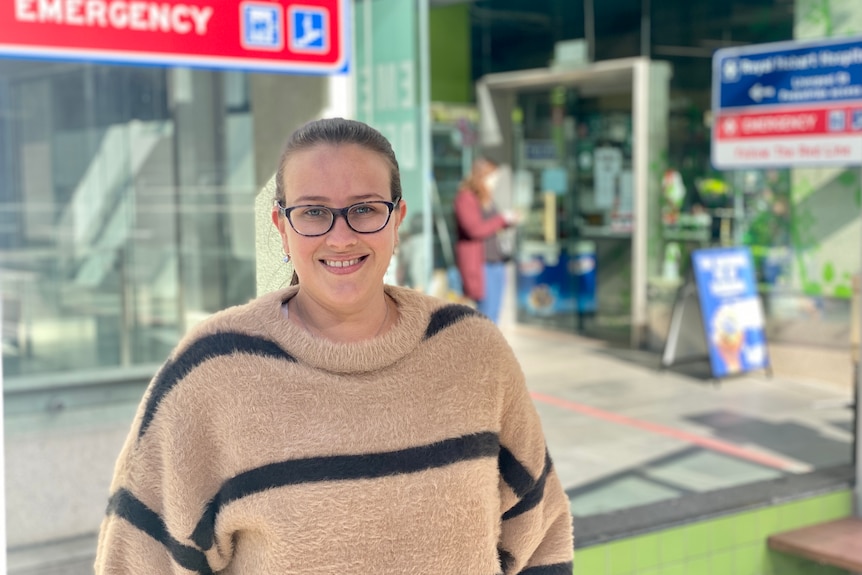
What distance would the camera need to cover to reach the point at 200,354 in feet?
4.85

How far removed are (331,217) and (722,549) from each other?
2.76m

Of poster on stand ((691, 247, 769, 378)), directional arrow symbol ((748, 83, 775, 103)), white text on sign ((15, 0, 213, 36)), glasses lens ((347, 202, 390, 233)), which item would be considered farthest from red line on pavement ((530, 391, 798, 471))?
glasses lens ((347, 202, 390, 233))

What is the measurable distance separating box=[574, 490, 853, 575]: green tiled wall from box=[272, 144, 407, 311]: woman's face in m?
2.13

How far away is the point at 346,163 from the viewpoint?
1.49 metres

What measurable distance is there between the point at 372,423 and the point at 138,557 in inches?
15.1

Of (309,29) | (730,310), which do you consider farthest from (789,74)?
(309,29)

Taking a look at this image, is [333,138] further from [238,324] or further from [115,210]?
[115,210]

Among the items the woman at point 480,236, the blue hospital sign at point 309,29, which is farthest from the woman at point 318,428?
the woman at point 480,236

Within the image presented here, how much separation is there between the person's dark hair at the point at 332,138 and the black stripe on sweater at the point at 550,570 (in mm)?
683

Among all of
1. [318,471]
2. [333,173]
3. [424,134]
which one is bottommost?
[318,471]

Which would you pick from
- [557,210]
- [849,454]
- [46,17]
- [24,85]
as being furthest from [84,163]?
[557,210]

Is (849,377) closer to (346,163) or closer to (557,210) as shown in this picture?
(557,210)

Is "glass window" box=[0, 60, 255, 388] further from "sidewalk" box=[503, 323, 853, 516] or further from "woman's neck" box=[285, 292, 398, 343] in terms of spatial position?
"woman's neck" box=[285, 292, 398, 343]

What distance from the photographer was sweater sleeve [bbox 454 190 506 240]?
748cm
